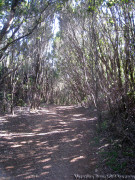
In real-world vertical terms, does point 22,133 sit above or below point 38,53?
below

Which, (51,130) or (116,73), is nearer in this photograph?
(116,73)

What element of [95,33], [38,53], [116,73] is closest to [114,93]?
[116,73]

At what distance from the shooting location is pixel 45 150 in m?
5.39

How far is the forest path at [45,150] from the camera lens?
162 inches

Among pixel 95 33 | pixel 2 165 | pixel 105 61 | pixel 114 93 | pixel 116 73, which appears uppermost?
pixel 95 33

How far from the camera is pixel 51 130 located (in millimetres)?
7480

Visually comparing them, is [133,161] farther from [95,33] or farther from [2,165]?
Answer: [95,33]

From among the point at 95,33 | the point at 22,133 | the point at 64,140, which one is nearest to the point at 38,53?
the point at 95,33

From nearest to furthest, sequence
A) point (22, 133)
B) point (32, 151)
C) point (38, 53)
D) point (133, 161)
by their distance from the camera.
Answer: point (133, 161), point (32, 151), point (22, 133), point (38, 53)

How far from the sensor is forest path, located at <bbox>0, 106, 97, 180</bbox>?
4.11m

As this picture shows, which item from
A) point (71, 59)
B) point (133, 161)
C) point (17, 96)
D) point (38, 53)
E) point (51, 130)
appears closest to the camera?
point (133, 161)

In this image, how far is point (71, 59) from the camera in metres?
13.6

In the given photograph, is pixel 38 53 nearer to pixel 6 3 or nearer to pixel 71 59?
pixel 71 59

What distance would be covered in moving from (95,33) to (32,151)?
530 cm
